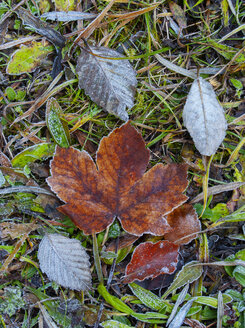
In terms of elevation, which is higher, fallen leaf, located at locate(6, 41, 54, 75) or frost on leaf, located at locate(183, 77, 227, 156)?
fallen leaf, located at locate(6, 41, 54, 75)

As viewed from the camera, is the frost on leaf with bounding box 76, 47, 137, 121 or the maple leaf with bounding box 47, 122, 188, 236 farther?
the frost on leaf with bounding box 76, 47, 137, 121

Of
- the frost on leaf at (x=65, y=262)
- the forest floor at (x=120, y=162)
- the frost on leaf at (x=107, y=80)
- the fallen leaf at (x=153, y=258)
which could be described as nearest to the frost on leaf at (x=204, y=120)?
the forest floor at (x=120, y=162)

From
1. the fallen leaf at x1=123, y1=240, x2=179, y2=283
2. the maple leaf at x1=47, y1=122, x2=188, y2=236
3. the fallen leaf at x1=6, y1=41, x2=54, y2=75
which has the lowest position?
the fallen leaf at x1=123, y1=240, x2=179, y2=283

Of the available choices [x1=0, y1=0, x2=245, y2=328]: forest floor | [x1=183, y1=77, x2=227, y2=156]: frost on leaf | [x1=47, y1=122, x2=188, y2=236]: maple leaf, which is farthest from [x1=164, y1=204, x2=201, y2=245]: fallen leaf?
[x1=183, y1=77, x2=227, y2=156]: frost on leaf

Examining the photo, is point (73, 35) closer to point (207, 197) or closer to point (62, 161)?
point (62, 161)

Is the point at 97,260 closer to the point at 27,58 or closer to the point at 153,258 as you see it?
the point at 153,258

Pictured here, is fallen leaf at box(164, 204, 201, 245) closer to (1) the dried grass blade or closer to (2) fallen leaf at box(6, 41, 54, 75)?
(1) the dried grass blade

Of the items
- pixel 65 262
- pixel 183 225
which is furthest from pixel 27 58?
pixel 183 225
